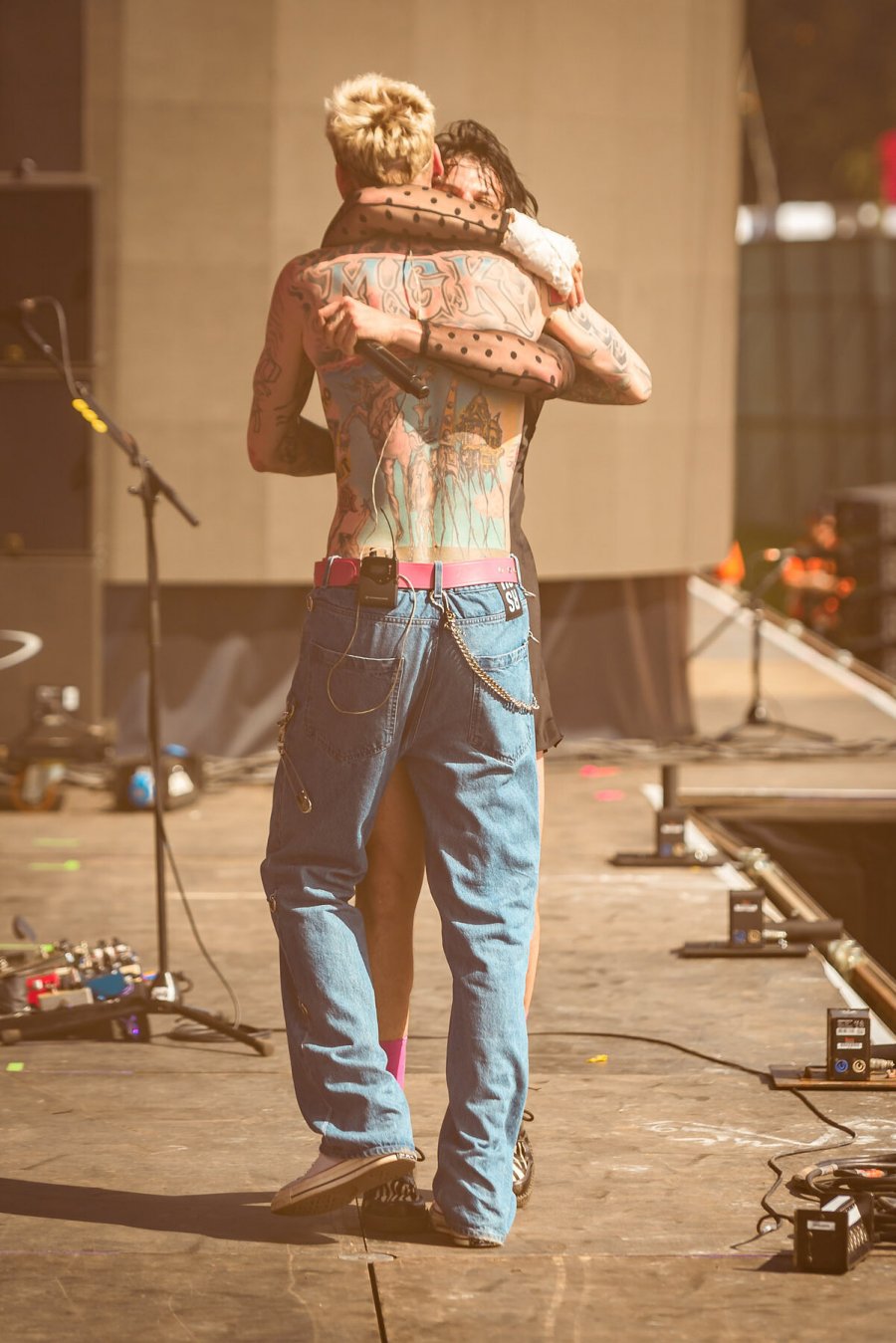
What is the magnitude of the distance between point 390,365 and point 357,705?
0.60 metres

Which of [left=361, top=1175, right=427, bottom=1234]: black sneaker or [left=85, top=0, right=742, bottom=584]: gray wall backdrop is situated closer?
[left=361, top=1175, right=427, bottom=1234]: black sneaker

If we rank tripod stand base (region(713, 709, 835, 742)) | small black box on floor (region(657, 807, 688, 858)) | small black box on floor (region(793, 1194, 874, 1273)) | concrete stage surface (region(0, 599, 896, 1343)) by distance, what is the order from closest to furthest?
concrete stage surface (region(0, 599, 896, 1343)) < small black box on floor (region(793, 1194, 874, 1273)) < small black box on floor (region(657, 807, 688, 858)) < tripod stand base (region(713, 709, 835, 742))

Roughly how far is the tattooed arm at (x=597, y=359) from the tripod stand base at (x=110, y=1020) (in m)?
2.06

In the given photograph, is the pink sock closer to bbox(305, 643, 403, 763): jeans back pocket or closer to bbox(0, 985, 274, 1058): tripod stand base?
bbox(305, 643, 403, 763): jeans back pocket

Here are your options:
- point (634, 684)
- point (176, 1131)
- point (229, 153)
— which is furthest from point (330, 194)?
point (176, 1131)

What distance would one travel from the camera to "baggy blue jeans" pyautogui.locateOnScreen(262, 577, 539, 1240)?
11.3ft

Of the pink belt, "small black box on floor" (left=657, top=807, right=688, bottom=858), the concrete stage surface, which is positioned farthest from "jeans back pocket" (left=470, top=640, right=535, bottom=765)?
"small black box on floor" (left=657, top=807, right=688, bottom=858)

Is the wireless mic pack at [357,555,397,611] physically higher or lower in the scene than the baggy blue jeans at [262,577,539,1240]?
higher

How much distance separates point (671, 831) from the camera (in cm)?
753

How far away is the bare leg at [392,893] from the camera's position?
359 centimetres

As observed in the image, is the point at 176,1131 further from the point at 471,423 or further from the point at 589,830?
the point at 589,830

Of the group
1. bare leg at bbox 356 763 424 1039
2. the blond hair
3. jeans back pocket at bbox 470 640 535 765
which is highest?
the blond hair

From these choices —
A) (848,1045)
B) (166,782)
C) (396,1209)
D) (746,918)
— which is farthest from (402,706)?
(166,782)

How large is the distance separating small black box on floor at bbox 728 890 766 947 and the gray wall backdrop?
4.90m
